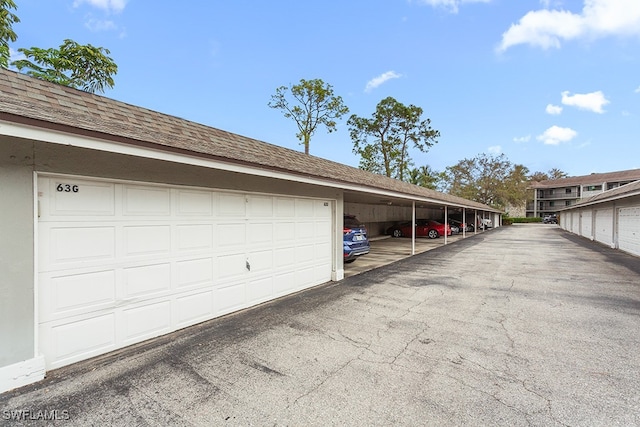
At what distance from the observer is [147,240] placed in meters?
4.00

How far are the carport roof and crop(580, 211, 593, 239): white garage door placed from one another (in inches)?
969

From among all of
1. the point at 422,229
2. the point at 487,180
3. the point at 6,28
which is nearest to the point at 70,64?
the point at 6,28

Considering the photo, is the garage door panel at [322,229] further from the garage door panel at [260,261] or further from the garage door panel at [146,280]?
the garage door panel at [146,280]

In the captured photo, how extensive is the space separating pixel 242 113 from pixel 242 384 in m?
29.4

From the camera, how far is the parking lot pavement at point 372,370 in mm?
2514

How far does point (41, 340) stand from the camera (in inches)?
122

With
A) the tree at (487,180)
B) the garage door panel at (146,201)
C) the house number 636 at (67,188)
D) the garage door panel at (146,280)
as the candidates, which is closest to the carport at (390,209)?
the garage door panel at (146,201)

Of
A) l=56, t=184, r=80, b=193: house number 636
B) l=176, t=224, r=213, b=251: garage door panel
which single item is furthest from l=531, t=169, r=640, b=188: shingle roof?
l=56, t=184, r=80, b=193: house number 636

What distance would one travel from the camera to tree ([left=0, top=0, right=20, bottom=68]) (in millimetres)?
14000

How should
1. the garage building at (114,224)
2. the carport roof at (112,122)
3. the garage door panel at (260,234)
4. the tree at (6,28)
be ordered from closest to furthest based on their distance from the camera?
1. the carport roof at (112,122)
2. the garage building at (114,224)
3. the garage door panel at (260,234)
4. the tree at (6,28)

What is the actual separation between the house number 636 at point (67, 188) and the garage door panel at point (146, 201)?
0.50 meters

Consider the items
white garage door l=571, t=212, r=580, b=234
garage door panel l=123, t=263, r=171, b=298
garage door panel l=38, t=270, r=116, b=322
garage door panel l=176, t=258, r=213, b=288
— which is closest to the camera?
garage door panel l=38, t=270, r=116, b=322

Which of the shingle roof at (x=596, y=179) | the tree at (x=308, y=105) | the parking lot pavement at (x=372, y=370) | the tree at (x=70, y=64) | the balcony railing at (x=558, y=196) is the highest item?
the tree at (x=308, y=105)

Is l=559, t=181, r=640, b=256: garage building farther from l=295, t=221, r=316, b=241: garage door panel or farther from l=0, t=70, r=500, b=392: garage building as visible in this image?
l=0, t=70, r=500, b=392: garage building
